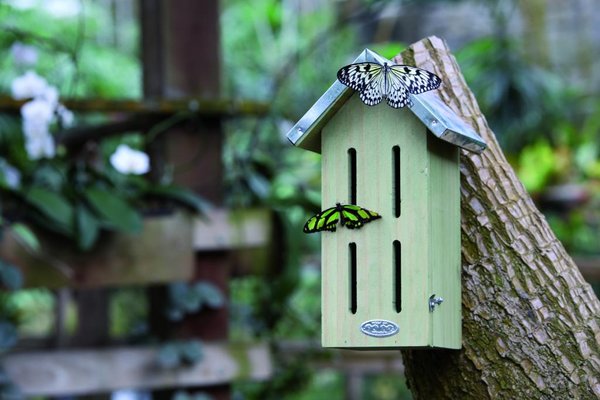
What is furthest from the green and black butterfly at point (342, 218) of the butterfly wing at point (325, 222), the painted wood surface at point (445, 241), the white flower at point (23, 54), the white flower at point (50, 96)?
the white flower at point (23, 54)

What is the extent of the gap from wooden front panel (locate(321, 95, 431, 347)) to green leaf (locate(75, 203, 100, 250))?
1.65 metres

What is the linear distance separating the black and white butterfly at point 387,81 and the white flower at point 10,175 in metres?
2.01

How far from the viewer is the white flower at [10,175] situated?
3527 mm

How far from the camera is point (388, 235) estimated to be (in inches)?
69.8

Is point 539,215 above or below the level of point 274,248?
below

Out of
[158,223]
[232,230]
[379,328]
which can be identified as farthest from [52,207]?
[379,328]

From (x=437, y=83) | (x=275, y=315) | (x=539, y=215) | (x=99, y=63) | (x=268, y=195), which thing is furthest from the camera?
(x=99, y=63)

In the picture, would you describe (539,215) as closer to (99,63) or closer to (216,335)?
(216,335)

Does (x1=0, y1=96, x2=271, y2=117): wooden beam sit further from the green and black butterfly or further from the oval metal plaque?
the oval metal plaque

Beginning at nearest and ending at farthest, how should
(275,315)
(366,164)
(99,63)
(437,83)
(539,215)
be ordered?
(437,83), (366,164), (539,215), (275,315), (99,63)

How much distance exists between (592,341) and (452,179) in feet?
1.21

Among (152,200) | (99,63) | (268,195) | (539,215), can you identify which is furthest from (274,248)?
(99,63)

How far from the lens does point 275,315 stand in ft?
15.7

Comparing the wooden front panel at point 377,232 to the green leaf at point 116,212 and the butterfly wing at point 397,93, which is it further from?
the green leaf at point 116,212
